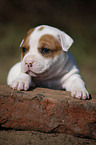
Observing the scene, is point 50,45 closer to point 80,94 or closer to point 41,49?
point 41,49

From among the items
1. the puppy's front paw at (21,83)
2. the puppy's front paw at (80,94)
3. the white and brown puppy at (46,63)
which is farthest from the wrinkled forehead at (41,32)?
the puppy's front paw at (80,94)

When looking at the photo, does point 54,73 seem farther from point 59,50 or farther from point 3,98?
point 3,98

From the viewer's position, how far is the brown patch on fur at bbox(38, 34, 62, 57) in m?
2.57

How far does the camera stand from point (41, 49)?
2566 mm

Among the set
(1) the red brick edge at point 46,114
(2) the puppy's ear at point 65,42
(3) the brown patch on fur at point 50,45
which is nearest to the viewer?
(1) the red brick edge at point 46,114

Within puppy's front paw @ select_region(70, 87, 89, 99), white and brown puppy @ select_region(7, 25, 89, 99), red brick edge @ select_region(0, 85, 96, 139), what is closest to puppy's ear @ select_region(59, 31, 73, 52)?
white and brown puppy @ select_region(7, 25, 89, 99)

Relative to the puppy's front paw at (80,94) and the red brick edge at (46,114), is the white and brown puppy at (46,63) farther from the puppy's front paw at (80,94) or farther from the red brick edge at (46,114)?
the red brick edge at (46,114)

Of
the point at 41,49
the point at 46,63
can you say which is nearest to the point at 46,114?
the point at 46,63

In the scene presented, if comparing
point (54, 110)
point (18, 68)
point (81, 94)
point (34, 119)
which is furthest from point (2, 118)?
point (18, 68)

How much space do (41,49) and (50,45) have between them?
5.3 inches

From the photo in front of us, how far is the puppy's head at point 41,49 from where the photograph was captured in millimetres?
2487

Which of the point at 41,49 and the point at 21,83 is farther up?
the point at 41,49

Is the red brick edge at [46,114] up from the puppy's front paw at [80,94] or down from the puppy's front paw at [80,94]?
down

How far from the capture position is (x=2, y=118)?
2117 millimetres
